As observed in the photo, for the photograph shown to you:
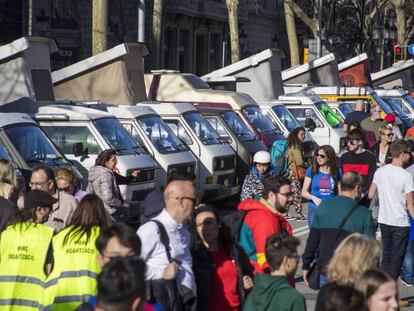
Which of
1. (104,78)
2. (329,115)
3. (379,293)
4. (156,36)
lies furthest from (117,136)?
(156,36)

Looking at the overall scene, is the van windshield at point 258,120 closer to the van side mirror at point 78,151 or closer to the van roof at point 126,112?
the van roof at point 126,112

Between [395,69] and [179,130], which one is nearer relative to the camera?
[179,130]

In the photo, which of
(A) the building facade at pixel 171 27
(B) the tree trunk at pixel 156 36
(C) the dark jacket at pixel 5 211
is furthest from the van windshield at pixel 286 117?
(C) the dark jacket at pixel 5 211

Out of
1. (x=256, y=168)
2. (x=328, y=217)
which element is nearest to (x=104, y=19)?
(x=256, y=168)

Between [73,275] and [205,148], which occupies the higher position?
[73,275]

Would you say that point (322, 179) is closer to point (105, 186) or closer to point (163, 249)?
point (105, 186)

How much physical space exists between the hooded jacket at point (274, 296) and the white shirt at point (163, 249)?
581 millimetres

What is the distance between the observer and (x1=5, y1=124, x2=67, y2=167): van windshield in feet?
51.6

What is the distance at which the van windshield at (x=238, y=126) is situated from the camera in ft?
73.7

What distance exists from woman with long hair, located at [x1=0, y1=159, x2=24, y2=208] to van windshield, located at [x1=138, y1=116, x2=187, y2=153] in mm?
8744

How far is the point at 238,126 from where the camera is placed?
22719 millimetres

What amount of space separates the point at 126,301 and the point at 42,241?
3.07m

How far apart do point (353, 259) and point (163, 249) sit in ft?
3.78

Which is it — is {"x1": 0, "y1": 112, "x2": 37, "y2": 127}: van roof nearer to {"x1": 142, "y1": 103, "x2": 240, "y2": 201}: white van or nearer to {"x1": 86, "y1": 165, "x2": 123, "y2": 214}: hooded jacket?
{"x1": 86, "y1": 165, "x2": 123, "y2": 214}: hooded jacket
